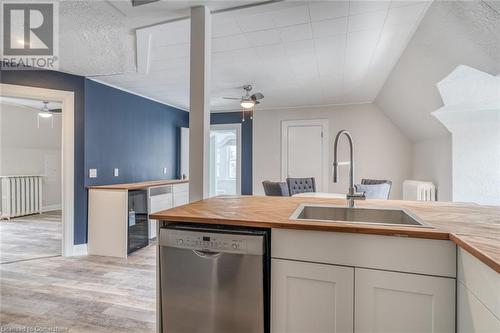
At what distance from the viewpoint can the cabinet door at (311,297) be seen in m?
1.19

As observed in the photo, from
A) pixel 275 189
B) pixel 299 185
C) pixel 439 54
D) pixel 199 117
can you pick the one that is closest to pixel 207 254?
pixel 199 117

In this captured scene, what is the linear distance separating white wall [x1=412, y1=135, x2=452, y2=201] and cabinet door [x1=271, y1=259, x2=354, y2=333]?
3.09 m

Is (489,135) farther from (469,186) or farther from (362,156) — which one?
(362,156)

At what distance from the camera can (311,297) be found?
124 cm

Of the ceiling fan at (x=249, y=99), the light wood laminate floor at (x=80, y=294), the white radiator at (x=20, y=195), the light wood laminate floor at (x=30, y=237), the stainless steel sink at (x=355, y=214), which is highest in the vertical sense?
the ceiling fan at (x=249, y=99)

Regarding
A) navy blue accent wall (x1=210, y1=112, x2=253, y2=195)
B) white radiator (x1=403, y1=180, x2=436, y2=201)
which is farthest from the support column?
navy blue accent wall (x1=210, y1=112, x2=253, y2=195)

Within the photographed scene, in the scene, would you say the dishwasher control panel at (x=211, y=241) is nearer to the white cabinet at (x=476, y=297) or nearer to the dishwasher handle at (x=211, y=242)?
the dishwasher handle at (x=211, y=242)

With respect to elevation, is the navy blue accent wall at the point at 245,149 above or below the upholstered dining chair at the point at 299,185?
above

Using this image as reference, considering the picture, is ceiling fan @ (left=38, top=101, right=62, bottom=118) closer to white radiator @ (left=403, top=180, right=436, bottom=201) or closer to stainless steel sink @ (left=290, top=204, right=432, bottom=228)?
stainless steel sink @ (left=290, top=204, right=432, bottom=228)

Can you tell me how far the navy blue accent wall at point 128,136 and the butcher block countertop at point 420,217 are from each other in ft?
8.20

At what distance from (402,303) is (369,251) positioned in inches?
9.6

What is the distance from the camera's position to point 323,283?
1224mm

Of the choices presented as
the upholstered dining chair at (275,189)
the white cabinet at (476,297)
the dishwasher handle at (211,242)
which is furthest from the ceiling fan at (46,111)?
the white cabinet at (476,297)

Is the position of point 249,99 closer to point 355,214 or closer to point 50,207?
point 355,214
